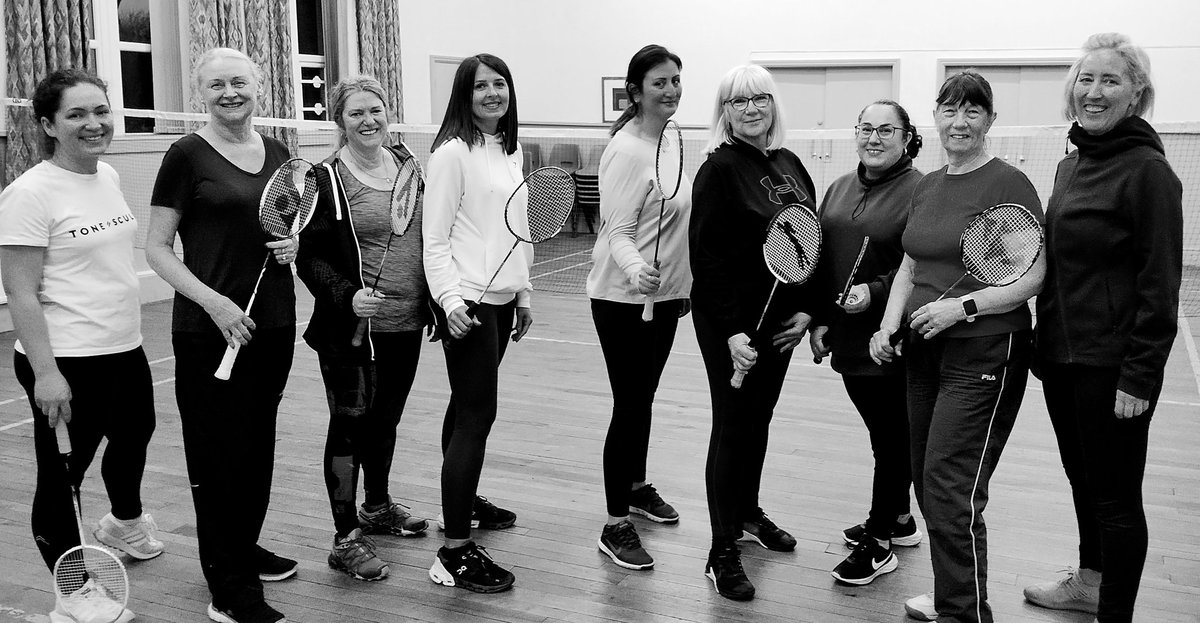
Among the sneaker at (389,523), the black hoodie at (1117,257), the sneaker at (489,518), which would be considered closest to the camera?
the black hoodie at (1117,257)

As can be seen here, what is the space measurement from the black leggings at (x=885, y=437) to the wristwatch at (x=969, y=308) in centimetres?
59

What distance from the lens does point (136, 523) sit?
11.8ft

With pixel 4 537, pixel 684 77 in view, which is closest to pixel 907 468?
pixel 4 537

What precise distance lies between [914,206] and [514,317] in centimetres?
143

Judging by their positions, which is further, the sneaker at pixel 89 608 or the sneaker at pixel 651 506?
the sneaker at pixel 651 506

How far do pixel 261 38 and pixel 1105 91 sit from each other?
31.2 feet

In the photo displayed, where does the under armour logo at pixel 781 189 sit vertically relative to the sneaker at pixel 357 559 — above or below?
above

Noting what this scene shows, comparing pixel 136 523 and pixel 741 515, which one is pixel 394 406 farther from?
pixel 741 515

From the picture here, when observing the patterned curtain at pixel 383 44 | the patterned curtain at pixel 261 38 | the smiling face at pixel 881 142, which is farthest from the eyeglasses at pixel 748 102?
the patterned curtain at pixel 383 44

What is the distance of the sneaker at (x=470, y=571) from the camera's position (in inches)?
132

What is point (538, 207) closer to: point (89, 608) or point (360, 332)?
point (360, 332)

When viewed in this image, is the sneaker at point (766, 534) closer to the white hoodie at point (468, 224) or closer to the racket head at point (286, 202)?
the white hoodie at point (468, 224)

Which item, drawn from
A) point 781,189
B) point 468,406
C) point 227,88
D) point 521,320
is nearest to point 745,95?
point 781,189

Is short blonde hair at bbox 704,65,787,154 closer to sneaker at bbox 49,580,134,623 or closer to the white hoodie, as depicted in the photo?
the white hoodie
